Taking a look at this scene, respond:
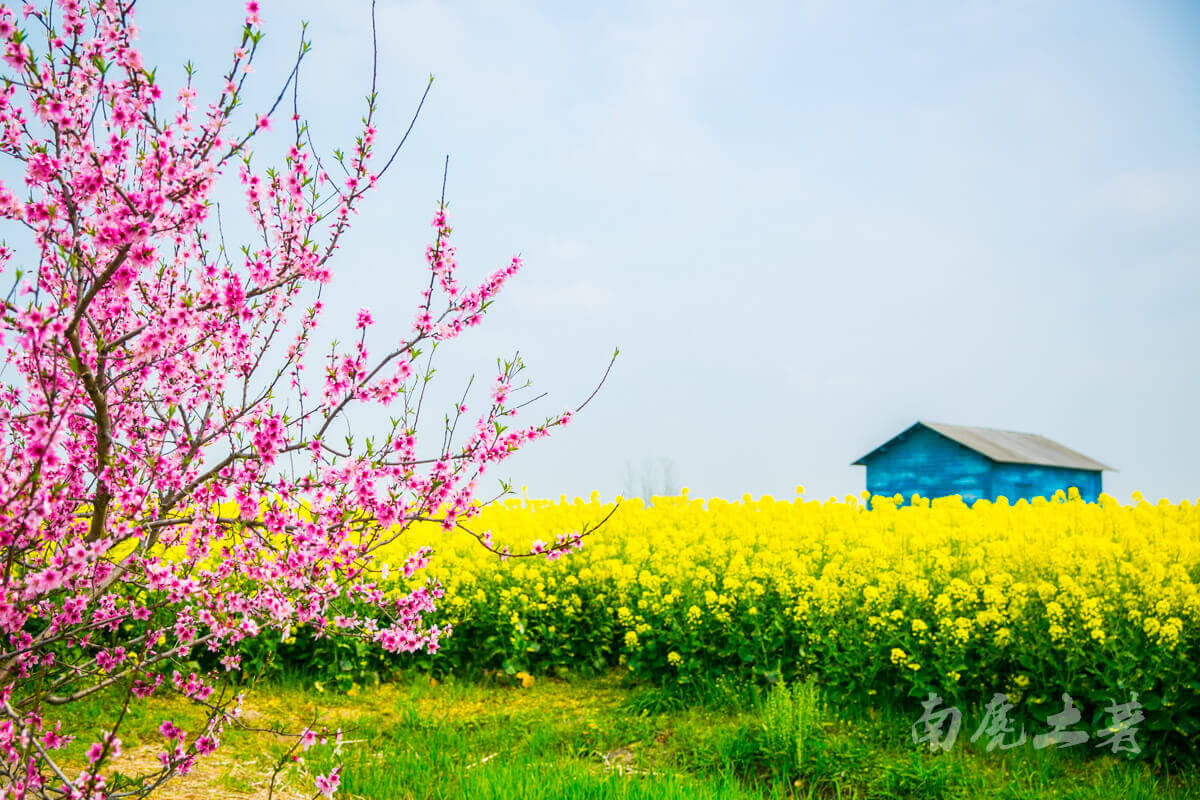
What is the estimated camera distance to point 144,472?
13.2 feet

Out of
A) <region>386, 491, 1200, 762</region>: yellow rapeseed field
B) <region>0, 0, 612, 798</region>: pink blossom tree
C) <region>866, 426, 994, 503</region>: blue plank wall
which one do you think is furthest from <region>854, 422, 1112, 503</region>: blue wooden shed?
<region>0, 0, 612, 798</region>: pink blossom tree

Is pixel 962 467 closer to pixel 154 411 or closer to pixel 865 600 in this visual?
pixel 865 600

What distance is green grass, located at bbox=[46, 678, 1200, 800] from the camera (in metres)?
4.87

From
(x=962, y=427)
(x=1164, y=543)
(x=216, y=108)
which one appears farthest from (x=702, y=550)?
(x=962, y=427)

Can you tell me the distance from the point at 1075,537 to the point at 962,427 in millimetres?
18170

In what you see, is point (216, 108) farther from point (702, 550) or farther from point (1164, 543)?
point (1164, 543)

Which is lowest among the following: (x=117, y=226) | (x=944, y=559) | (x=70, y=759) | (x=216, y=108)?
(x=70, y=759)

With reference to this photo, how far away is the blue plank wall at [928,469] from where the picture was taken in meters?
20.7

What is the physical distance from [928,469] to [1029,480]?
7.90 ft

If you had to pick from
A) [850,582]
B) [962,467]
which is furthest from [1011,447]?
[850,582]

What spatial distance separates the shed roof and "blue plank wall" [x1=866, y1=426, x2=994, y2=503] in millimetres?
158

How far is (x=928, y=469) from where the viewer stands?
2161 centimetres

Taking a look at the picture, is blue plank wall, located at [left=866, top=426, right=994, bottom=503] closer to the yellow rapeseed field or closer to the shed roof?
the shed roof

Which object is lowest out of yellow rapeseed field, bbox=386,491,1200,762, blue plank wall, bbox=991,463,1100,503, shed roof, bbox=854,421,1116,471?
yellow rapeseed field, bbox=386,491,1200,762
